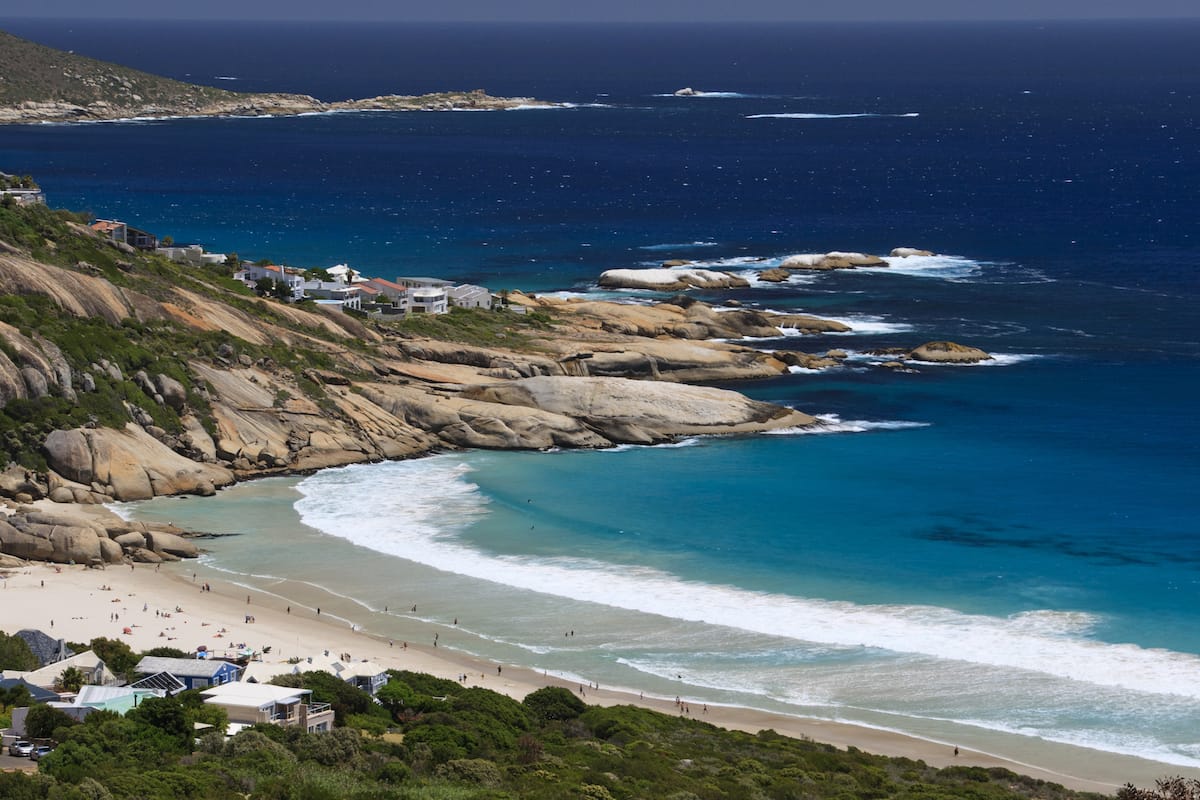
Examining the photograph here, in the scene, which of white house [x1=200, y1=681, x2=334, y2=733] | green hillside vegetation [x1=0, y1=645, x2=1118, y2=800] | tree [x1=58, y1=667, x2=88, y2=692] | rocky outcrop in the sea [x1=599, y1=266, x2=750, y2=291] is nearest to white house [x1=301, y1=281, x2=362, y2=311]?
rocky outcrop in the sea [x1=599, y1=266, x2=750, y2=291]

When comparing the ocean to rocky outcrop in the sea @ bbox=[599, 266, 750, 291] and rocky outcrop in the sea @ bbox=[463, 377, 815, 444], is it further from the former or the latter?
rocky outcrop in the sea @ bbox=[599, 266, 750, 291]

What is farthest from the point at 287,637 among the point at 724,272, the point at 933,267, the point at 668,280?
the point at 933,267

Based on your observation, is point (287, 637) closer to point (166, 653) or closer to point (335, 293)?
point (166, 653)

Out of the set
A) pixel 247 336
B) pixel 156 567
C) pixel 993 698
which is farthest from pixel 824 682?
pixel 247 336

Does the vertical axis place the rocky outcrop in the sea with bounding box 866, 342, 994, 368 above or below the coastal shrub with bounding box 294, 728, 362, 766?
above

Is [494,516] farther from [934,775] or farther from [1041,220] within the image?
[1041,220]
